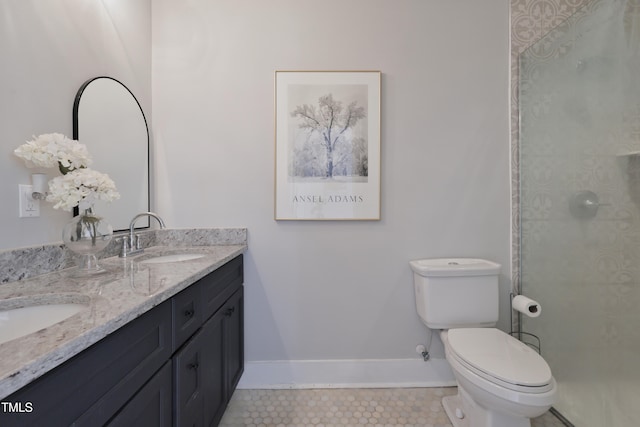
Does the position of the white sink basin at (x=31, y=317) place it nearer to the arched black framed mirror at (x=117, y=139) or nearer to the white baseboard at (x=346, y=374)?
the arched black framed mirror at (x=117, y=139)

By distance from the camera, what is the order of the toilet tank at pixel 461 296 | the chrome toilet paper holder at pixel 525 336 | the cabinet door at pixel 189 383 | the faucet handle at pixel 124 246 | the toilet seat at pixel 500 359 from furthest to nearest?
the chrome toilet paper holder at pixel 525 336 < the toilet tank at pixel 461 296 < the faucet handle at pixel 124 246 < the toilet seat at pixel 500 359 < the cabinet door at pixel 189 383

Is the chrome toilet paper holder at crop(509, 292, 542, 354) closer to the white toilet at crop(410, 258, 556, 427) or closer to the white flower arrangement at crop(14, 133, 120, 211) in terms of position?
the white toilet at crop(410, 258, 556, 427)

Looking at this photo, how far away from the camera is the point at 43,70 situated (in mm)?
1032

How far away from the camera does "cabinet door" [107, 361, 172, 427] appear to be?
25.6 inches

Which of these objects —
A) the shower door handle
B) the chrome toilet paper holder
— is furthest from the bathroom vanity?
the shower door handle

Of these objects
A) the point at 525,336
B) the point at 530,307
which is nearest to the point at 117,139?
the point at 530,307

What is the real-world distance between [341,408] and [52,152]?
1.69 metres

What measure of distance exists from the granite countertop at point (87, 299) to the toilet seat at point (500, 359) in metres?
1.13

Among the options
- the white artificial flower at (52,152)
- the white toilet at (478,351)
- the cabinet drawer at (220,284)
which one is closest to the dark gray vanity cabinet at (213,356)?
the cabinet drawer at (220,284)

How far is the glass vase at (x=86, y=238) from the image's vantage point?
3.21 feet

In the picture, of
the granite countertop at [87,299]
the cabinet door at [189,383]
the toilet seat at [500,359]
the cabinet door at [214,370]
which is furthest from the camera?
the cabinet door at [214,370]

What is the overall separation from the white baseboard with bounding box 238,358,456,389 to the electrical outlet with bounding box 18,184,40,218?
1282 millimetres

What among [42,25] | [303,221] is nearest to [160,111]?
[42,25]

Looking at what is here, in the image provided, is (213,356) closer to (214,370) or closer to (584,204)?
(214,370)
